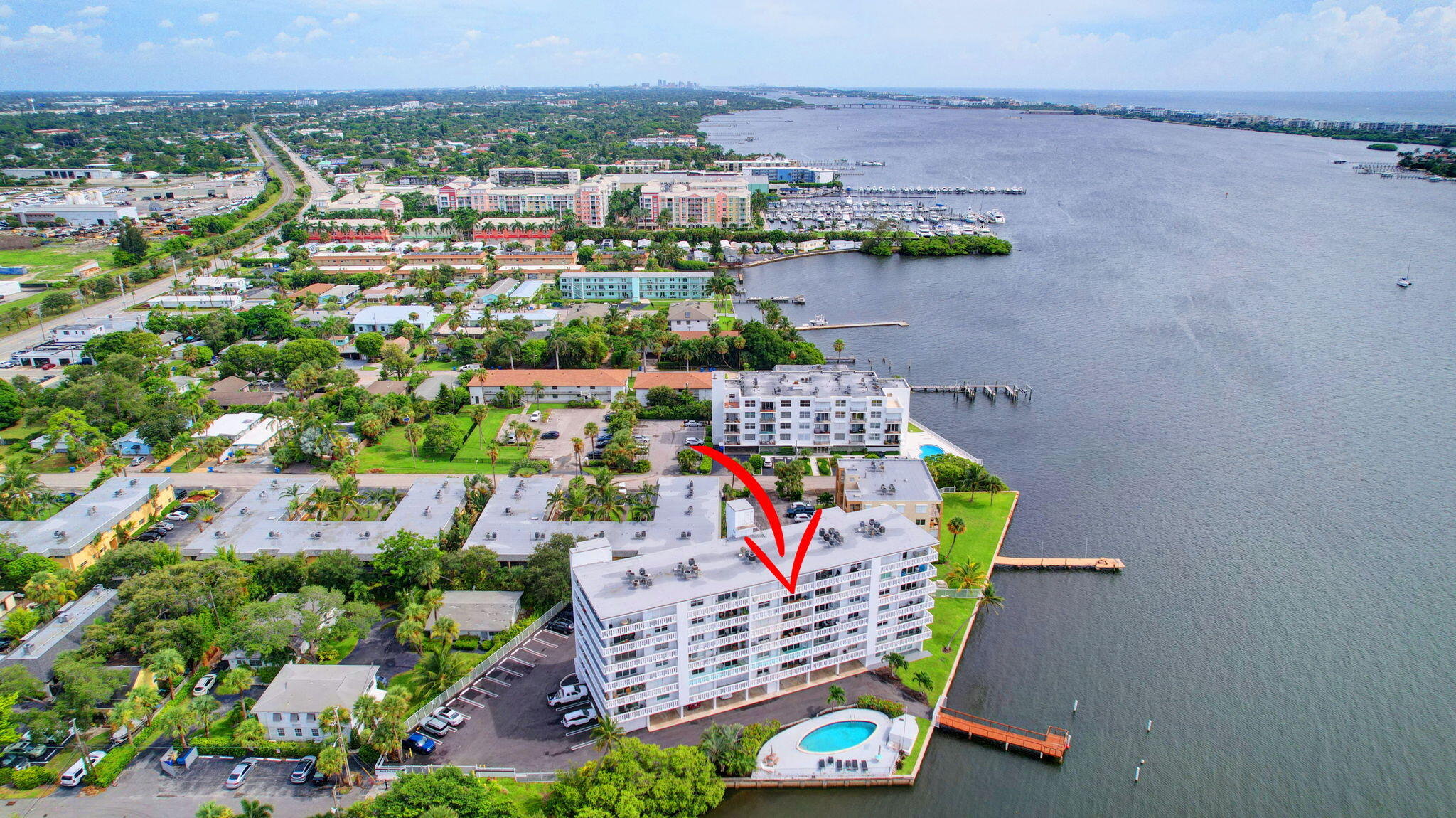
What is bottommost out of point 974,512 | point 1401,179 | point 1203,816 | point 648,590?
point 1203,816

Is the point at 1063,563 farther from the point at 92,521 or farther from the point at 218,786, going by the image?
the point at 92,521

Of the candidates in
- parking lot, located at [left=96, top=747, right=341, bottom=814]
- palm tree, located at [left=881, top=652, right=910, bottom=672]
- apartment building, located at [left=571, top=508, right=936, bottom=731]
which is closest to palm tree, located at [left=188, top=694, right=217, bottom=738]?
parking lot, located at [left=96, top=747, right=341, bottom=814]

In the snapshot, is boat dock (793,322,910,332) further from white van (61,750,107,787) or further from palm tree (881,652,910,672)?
white van (61,750,107,787)

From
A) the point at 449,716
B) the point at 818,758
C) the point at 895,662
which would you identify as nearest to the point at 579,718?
the point at 449,716

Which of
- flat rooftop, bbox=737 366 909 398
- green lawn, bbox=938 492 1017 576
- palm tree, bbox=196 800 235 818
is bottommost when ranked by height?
palm tree, bbox=196 800 235 818

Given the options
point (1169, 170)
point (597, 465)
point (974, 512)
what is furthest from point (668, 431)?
point (1169, 170)

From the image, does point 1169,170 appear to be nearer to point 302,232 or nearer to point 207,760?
point 302,232

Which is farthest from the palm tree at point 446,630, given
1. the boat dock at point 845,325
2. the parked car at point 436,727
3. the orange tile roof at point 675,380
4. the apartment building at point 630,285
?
the apartment building at point 630,285
